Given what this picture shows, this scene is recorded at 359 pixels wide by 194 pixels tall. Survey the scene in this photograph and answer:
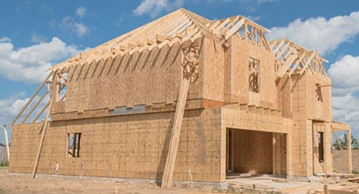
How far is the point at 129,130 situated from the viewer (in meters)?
20.4

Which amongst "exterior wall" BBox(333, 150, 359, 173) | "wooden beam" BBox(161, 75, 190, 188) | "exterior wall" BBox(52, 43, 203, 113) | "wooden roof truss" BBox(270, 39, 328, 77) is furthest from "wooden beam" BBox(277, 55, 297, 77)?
"exterior wall" BBox(333, 150, 359, 173)

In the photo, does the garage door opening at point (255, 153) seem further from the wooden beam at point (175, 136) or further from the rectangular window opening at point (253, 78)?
the wooden beam at point (175, 136)

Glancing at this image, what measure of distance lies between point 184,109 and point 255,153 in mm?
7774

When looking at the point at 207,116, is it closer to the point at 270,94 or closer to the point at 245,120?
the point at 245,120

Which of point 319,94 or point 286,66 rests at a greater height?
point 286,66

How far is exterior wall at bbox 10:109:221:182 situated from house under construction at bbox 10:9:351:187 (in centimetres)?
5

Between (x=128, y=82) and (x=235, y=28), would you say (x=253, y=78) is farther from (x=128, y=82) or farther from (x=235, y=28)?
(x=128, y=82)

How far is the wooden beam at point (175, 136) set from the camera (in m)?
17.3

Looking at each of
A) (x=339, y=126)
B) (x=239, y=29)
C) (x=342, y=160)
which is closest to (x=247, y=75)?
(x=239, y=29)

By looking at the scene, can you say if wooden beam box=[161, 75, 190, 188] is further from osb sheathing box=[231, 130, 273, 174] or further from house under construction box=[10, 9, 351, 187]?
osb sheathing box=[231, 130, 273, 174]

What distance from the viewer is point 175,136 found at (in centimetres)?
1753

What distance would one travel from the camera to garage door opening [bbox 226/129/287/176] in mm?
22453

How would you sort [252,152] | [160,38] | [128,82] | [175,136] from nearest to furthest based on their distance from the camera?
1. [175,136]
2. [160,38]
3. [128,82]
4. [252,152]

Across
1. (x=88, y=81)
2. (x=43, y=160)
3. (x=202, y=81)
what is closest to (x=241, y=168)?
(x=202, y=81)
